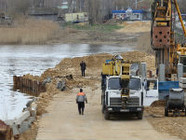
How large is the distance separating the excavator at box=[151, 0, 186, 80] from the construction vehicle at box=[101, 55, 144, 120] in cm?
734

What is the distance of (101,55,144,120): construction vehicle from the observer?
85.9ft

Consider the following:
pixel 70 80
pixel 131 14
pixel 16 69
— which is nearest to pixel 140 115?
pixel 70 80

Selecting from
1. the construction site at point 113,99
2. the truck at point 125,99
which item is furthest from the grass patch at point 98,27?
the truck at point 125,99

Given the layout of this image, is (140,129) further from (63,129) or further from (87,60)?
(87,60)

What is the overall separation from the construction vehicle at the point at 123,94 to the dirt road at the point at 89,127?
0.63 metres

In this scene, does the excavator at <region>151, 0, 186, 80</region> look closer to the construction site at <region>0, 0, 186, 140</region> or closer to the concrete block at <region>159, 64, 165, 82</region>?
the construction site at <region>0, 0, 186, 140</region>

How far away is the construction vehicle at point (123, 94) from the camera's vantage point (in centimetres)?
2619

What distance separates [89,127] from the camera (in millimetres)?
25391

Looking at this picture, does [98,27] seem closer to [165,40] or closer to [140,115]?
[165,40]

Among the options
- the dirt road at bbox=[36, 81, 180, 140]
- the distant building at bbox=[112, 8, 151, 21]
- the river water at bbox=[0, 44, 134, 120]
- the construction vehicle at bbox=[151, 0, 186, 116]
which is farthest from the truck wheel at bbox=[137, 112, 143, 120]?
the distant building at bbox=[112, 8, 151, 21]

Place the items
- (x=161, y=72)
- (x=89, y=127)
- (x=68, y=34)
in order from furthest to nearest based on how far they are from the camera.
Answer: (x=68, y=34) < (x=161, y=72) < (x=89, y=127)

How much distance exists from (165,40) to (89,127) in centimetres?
1080

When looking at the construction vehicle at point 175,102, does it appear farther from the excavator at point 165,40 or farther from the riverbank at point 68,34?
the riverbank at point 68,34

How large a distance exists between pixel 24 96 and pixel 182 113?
1992 cm
